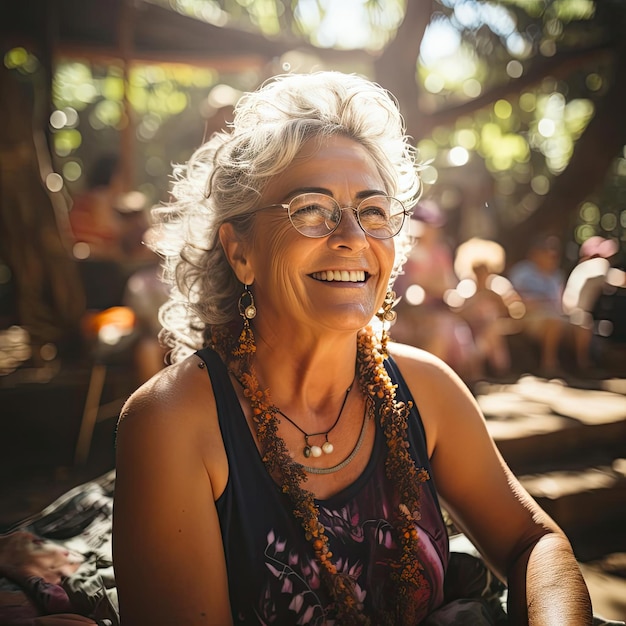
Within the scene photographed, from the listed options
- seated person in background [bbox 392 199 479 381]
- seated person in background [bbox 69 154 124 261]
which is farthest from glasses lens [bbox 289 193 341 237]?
seated person in background [bbox 69 154 124 261]

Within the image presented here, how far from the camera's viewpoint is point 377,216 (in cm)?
191

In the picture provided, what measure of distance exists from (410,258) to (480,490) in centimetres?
398

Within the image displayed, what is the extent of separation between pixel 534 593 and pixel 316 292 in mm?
1079

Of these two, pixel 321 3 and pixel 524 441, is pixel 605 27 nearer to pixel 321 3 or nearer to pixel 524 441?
pixel 321 3

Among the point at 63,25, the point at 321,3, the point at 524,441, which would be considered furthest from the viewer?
the point at 321,3

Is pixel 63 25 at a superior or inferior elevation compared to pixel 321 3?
inferior

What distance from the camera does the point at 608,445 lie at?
446cm

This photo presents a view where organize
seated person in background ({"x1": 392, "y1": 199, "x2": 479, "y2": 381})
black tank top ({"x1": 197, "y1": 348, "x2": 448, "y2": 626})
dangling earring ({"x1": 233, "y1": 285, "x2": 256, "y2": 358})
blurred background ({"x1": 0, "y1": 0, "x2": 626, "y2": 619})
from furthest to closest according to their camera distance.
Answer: seated person in background ({"x1": 392, "y1": 199, "x2": 479, "y2": 381}), blurred background ({"x1": 0, "y1": 0, "x2": 626, "y2": 619}), dangling earring ({"x1": 233, "y1": 285, "x2": 256, "y2": 358}), black tank top ({"x1": 197, "y1": 348, "x2": 448, "y2": 626})

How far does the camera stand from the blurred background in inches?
177

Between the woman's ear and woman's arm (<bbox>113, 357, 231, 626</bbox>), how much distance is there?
1.66 feet

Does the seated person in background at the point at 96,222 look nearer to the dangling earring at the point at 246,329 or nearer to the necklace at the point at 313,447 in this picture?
the dangling earring at the point at 246,329

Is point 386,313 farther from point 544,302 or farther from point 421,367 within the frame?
point 544,302

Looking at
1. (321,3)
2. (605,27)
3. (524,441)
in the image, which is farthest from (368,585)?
(321,3)

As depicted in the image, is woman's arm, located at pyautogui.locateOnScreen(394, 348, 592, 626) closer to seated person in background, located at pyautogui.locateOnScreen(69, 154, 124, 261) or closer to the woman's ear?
the woman's ear
